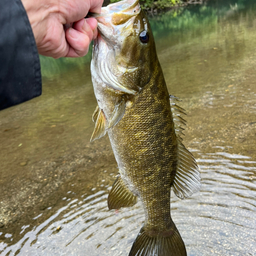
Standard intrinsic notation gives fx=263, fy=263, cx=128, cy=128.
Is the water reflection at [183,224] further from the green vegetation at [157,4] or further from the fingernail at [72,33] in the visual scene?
the green vegetation at [157,4]

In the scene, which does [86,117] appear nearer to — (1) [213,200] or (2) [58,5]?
(1) [213,200]

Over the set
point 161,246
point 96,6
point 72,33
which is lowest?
point 161,246

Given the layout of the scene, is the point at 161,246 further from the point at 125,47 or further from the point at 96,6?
the point at 96,6

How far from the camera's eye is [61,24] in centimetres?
151

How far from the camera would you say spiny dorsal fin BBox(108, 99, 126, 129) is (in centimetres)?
165

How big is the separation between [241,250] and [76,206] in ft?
6.64

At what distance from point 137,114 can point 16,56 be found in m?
0.77

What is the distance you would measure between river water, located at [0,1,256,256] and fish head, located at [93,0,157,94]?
1.98 meters

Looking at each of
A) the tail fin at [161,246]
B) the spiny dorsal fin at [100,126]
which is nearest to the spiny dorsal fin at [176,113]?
the spiny dorsal fin at [100,126]

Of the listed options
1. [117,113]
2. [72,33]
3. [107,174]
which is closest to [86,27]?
[72,33]

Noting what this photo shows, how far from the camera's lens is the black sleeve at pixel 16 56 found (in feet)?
3.89

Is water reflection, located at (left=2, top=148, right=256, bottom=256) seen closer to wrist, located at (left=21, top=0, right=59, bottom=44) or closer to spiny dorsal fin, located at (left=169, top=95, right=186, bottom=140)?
spiny dorsal fin, located at (left=169, top=95, right=186, bottom=140)

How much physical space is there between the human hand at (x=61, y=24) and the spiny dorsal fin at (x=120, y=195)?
1025 mm

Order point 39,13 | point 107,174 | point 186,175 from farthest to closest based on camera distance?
point 107,174 < point 186,175 < point 39,13
